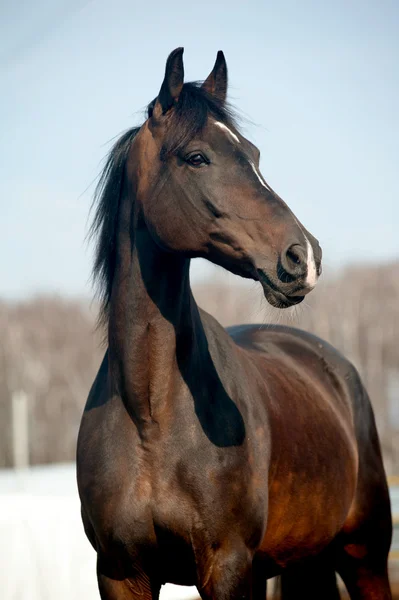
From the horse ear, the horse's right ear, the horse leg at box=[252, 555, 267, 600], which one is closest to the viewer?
the horse's right ear

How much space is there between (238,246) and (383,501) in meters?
2.50

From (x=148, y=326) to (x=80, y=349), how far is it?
87.4 ft

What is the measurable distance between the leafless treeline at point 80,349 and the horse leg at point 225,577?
73.8ft

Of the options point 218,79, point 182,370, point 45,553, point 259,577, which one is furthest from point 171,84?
point 45,553

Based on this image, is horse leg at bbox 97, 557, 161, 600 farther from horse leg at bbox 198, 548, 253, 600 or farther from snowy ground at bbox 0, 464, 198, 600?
snowy ground at bbox 0, 464, 198, 600

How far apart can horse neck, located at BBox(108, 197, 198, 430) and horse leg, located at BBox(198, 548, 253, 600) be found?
0.58 meters

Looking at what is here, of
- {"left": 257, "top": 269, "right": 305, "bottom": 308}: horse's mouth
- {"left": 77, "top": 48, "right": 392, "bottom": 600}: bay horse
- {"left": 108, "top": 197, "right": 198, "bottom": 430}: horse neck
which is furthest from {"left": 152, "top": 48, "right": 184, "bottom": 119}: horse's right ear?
{"left": 257, "top": 269, "right": 305, "bottom": 308}: horse's mouth

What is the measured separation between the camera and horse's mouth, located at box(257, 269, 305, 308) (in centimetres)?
272

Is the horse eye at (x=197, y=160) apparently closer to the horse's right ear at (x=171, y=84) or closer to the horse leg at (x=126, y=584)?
the horse's right ear at (x=171, y=84)

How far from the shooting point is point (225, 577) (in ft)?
9.76

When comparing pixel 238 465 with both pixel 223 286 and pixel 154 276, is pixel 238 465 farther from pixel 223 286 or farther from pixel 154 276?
pixel 223 286

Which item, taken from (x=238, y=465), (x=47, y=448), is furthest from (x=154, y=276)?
(x=47, y=448)

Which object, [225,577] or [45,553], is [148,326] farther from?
[45,553]

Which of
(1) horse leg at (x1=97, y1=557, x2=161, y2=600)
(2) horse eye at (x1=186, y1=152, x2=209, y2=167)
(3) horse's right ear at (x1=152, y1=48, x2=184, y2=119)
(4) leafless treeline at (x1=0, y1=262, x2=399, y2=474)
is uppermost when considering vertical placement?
(3) horse's right ear at (x1=152, y1=48, x2=184, y2=119)
